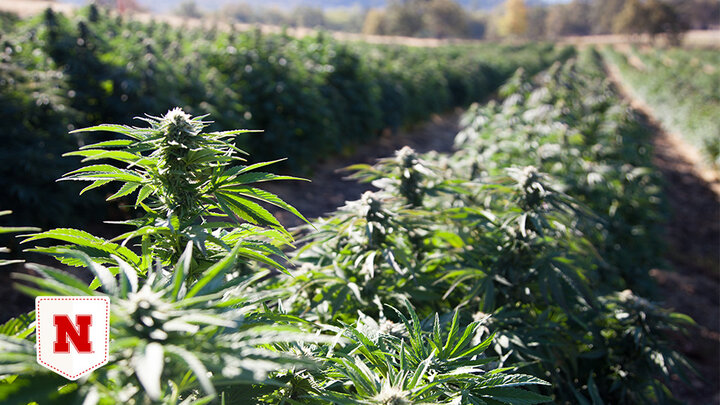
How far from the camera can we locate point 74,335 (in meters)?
0.88

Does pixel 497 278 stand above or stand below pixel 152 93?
below

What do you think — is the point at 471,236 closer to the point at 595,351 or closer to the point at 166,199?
the point at 595,351

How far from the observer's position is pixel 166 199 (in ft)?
4.28

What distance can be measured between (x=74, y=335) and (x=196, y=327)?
0.30 meters

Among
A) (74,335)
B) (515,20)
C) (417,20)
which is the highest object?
(515,20)

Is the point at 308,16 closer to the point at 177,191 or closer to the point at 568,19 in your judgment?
the point at 568,19

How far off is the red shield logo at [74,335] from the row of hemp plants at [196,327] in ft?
0.07

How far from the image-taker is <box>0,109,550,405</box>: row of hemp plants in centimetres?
81

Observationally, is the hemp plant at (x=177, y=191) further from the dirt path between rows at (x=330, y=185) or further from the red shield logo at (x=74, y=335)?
the dirt path between rows at (x=330, y=185)

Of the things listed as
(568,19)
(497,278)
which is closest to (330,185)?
(497,278)

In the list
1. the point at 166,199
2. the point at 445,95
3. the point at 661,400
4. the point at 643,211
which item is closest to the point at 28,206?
the point at 166,199

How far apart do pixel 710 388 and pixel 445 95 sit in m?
9.81

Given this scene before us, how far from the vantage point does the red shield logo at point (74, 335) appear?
0.84 metres

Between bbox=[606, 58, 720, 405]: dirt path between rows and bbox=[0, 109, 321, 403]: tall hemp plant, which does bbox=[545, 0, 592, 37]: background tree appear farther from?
bbox=[0, 109, 321, 403]: tall hemp plant
